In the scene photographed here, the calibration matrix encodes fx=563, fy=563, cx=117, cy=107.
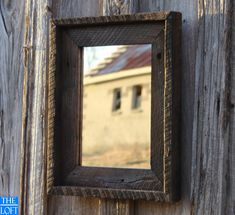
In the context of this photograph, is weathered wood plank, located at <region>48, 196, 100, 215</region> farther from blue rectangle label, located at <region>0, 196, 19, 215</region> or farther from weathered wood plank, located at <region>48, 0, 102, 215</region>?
blue rectangle label, located at <region>0, 196, 19, 215</region>

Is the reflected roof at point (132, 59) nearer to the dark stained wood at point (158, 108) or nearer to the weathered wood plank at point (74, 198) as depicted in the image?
the weathered wood plank at point (74, 198)

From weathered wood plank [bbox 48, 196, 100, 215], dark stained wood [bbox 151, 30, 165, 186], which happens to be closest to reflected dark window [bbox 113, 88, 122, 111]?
weathered wood plank [bbox 48, 196, 100, 215]

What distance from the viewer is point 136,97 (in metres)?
9.51

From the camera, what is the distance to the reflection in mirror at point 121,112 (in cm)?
778

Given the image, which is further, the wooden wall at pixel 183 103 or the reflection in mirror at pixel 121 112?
the reflection in mirror at pixel 121 112

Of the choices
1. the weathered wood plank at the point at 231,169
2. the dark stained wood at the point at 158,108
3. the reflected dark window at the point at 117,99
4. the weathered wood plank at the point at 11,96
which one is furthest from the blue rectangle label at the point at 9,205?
the reflected dark window at the point at 117,99

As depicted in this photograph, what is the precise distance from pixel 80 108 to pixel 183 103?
0.28 metres

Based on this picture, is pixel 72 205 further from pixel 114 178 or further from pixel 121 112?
pixel 121 112

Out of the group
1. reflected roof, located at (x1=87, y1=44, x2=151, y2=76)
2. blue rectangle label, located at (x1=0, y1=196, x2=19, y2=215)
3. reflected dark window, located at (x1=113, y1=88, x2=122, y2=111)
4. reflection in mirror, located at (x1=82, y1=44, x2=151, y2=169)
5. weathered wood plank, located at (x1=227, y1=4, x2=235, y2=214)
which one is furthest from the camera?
reflected dark window, located at (x1=113, y1=88, x2=122, y2=111)

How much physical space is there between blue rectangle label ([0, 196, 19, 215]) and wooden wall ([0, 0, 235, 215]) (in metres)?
0.02

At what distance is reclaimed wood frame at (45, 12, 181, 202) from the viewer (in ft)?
4.54

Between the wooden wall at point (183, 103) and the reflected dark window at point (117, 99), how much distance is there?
6673 millimetres

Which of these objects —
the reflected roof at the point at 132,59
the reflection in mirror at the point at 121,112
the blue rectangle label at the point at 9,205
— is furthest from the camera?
the reflection in mirror at the point at 121,112

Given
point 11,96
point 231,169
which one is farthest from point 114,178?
point 11,96
